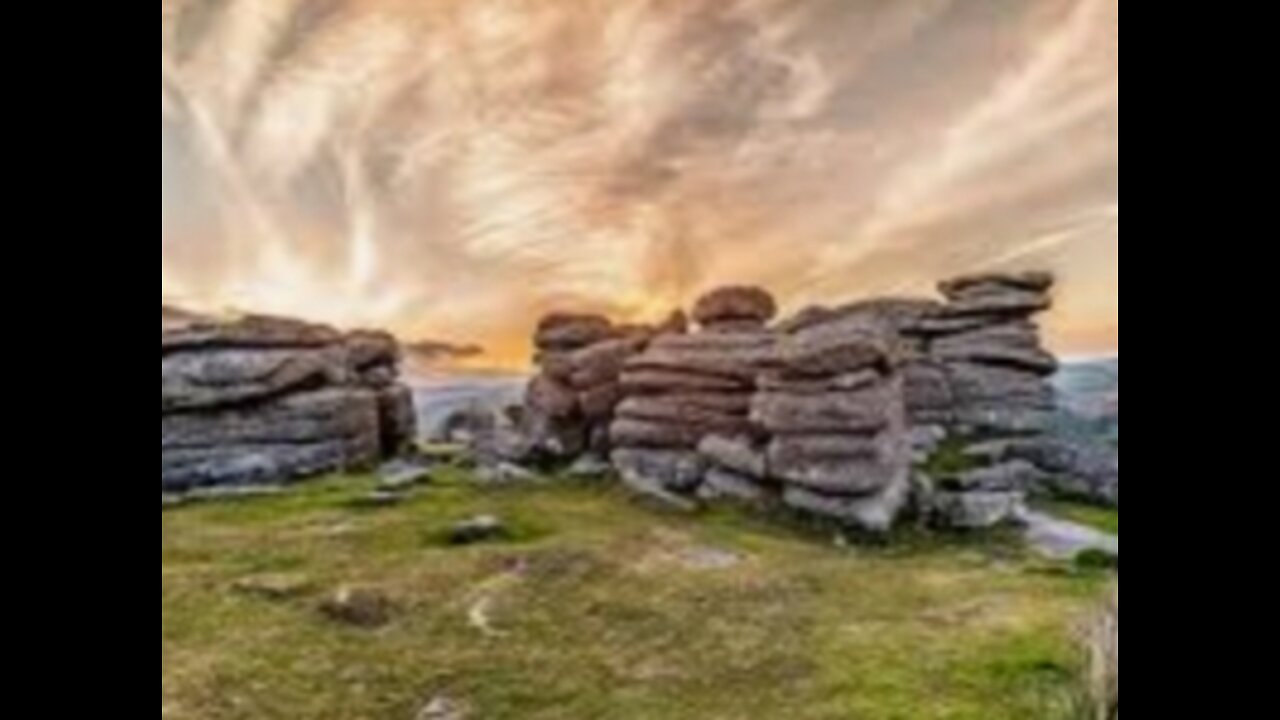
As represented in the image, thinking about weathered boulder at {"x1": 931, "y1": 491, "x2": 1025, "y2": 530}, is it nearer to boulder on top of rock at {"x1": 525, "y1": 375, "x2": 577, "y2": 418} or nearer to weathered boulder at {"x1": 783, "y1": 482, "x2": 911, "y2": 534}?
weathered boulder at {"x1": 783, "y1": 482, "x2": 911, "y2": 534}

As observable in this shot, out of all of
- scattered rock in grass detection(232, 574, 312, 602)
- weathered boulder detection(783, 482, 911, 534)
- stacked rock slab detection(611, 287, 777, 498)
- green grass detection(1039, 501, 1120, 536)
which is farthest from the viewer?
stacked rock slab detection(611, 287, 777, 498)

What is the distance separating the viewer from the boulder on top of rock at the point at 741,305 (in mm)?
18484

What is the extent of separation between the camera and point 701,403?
18250 mm

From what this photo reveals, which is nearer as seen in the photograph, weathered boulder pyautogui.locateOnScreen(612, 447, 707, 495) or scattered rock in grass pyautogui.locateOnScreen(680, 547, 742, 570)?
scattered rock in grass pyautogui.locateOnScreen(680, 547, 742, 570)

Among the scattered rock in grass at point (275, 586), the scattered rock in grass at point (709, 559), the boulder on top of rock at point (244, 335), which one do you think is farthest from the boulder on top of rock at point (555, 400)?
the scattered rock in grass at point (275, 586)

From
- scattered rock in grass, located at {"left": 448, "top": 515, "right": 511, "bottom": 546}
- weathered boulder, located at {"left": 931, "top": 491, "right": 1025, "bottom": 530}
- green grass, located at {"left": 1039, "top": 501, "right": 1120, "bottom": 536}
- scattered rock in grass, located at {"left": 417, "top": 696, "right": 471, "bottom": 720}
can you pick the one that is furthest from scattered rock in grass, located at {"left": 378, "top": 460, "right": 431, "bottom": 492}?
scattered rock in grass, located at {"left": 417, "top": 696, "right": 471, "bottom": 720}

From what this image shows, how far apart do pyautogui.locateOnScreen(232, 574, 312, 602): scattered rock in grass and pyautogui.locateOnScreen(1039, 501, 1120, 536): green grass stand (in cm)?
841

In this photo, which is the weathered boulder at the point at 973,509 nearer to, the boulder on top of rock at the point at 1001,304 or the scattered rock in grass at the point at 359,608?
the scattered rock in grass at the point at 359,608

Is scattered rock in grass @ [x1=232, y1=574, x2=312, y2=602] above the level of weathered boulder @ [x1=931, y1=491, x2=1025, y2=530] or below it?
below

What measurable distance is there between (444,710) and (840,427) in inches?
347

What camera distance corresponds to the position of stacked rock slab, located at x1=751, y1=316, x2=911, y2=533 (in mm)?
14953

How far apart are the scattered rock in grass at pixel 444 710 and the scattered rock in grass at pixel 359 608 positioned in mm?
1803
